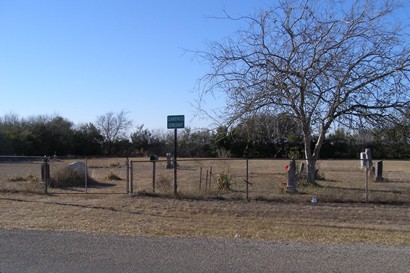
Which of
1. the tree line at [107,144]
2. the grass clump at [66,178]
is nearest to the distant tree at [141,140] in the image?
the tree line at [107,144]

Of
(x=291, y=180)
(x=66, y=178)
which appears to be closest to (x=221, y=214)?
(x=291, y=180)

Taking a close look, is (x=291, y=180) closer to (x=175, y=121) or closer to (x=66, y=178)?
(x=175, y=121)

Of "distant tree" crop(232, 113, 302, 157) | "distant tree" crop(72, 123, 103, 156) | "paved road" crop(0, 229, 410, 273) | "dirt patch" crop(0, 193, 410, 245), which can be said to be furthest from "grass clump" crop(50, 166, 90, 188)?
"distant tree" crop(72, 123, 103, 156)

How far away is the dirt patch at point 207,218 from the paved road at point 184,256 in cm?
148

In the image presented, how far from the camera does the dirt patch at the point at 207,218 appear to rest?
10.2 meters

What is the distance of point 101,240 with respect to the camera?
821 cm

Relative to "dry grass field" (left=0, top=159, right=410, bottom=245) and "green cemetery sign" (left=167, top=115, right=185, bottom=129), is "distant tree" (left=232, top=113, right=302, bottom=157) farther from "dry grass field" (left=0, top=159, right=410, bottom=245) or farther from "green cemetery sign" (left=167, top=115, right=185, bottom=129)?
"green cemetery sign" (left=167, top=115, right=185, bottom=129)

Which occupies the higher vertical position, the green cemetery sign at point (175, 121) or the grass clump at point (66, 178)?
the green cemetery sign at point (175, 121)

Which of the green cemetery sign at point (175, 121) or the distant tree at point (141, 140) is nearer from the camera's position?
the green cemetery sign at point (175, 121)

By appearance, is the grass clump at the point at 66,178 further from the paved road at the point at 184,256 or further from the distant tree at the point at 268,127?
the paved road at the point at 184,256

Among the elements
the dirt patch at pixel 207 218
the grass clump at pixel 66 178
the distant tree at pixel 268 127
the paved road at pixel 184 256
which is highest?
the distant tree at pixel 268 127

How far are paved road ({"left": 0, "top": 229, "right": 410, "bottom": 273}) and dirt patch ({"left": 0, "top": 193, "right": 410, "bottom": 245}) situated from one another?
1.48 m

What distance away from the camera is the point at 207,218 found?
13.4 metres

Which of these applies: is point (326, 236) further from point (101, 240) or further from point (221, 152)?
point (221, 152)
